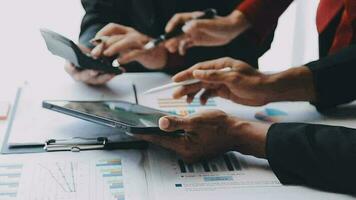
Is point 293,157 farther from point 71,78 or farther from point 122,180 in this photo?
point 71,78

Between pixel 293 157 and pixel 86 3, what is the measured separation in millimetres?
864

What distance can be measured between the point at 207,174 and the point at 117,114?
23 centimetres

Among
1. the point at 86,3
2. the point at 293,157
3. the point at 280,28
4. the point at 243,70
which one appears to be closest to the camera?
the point at 293,157

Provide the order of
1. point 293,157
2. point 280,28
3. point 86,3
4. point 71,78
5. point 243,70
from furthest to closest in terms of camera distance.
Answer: point 280,28 → point 86,3 → point 71,78 → point 243,70 → point 293,157

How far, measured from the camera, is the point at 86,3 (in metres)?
1.59

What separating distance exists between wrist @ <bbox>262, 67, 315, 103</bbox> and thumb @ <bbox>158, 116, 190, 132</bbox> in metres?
0.29

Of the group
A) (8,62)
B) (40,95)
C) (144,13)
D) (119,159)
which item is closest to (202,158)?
(119,159)

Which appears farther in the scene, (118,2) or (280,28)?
(280,28)

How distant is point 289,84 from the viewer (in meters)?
1.24

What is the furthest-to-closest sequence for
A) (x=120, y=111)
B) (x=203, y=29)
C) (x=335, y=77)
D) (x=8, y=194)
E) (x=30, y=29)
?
(x=30, y=29) < (x=203, y=29) < (x=335, y=77) < (x=120, y=111) < (x=8, y=194)

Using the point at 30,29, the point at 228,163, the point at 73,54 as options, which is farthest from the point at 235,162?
the point at 30,29

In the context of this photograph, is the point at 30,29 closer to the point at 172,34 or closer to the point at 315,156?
the point at 172,34

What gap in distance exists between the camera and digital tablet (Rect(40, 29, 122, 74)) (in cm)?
124

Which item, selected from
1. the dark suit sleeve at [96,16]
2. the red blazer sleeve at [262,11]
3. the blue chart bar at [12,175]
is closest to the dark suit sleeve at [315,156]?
the blue chart bar at [12,175]
